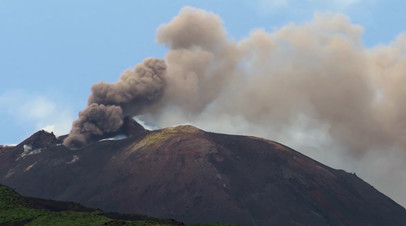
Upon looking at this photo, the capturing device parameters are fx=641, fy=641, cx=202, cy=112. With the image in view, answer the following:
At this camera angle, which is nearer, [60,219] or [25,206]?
[60,219]

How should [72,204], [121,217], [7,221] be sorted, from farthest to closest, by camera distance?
[72,204], [121,217], [7,221]

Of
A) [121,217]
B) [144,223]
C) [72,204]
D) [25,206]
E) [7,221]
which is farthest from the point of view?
[72,204]

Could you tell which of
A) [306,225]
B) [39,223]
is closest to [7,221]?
[39,223]

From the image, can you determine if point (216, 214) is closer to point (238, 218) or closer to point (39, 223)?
point (238, 218)

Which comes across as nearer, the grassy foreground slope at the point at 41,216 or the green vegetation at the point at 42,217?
the green vegetation at the point at 42,217

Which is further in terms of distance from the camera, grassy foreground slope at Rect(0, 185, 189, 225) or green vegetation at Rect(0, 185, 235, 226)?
grassy foreground slope at Rect(0, 185, 189, 225)

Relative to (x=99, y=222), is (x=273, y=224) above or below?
above

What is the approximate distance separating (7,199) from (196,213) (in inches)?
3874

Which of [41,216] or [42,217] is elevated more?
[41,216]

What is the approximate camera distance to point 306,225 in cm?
19712

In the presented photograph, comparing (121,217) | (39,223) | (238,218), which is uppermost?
(238,218)

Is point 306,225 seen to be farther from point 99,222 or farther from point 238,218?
point 99,222

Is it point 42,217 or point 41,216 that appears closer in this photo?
point 42,217

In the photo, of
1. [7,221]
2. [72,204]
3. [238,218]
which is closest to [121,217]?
[72,204]
